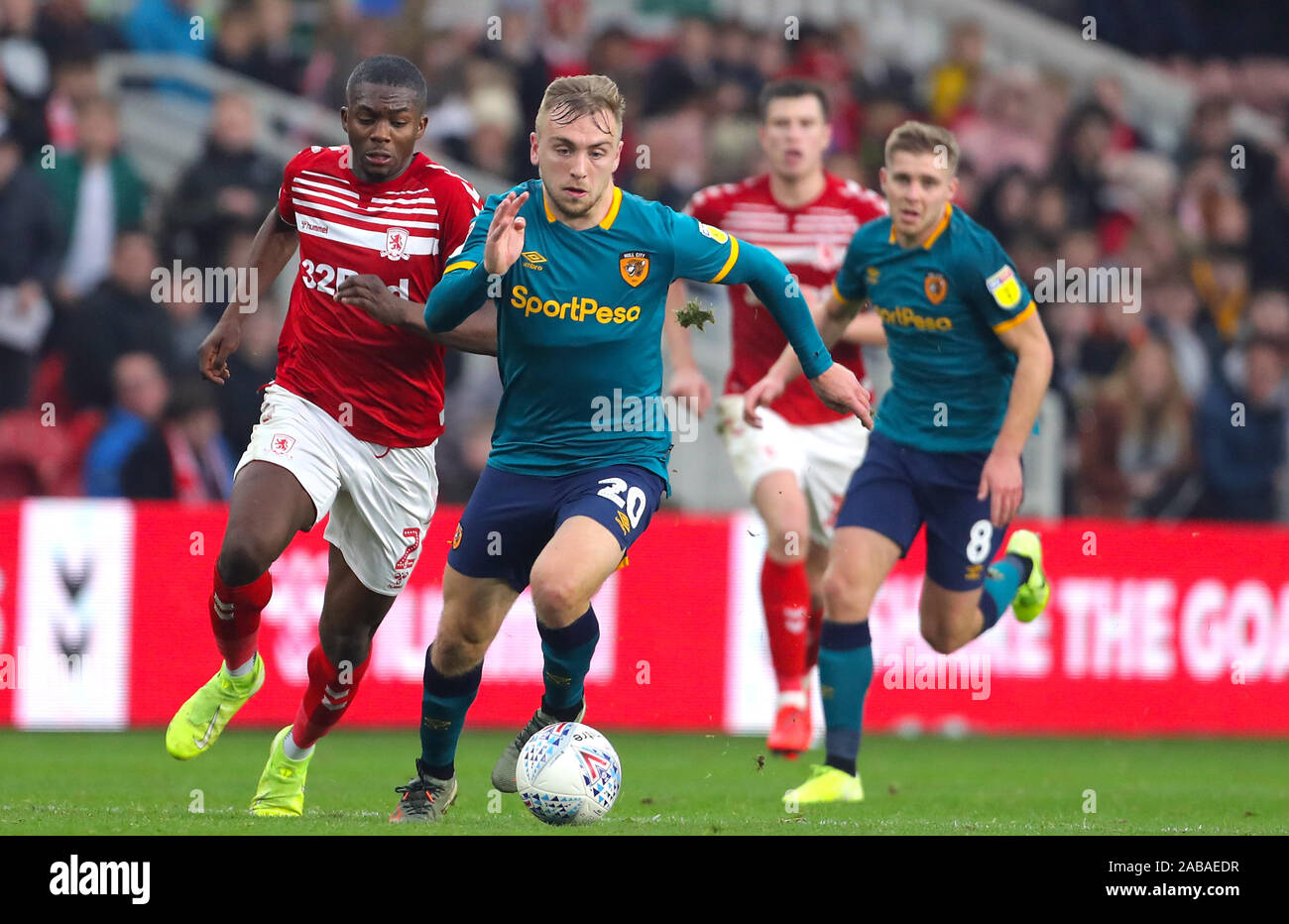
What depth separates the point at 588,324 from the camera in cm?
634

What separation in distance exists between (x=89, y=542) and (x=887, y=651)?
14.7 ft

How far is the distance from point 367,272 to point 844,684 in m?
2.53

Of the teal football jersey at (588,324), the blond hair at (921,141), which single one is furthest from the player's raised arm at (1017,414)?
the teal football jersey at (588,324)

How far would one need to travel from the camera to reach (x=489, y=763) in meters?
9.19

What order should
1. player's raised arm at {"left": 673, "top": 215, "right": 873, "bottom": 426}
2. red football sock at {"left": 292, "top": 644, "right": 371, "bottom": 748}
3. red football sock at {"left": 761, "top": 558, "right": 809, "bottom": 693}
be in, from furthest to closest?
red football sock at {"left": 761, "top": 558, "right": 809, "bottom": 693}, red football sock at {"left": 292, "top": 644, "right": 371, "bottom": 748}, player's raised arm at {"left": 673, "top": 215, "right": 873, "bottom": 426}

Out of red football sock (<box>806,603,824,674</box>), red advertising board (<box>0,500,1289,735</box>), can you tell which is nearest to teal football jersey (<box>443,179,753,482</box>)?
red football sock (<box>806,603,824,674</box>)

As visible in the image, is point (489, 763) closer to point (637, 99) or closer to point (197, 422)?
point (197, 422)

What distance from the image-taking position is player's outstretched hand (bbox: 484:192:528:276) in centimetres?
596

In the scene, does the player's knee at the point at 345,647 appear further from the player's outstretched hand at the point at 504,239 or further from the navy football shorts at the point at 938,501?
the navy football shorts at the point at 938,501

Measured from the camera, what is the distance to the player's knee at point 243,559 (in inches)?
257

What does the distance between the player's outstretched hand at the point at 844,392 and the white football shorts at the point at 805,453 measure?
272 centimetres

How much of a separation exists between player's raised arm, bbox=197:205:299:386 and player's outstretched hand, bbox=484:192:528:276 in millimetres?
1466

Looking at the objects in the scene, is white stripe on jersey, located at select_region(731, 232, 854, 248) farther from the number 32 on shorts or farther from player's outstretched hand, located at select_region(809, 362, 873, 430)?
the number 32 on shorts

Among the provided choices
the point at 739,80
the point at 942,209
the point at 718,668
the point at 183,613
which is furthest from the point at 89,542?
the point at 739,80
